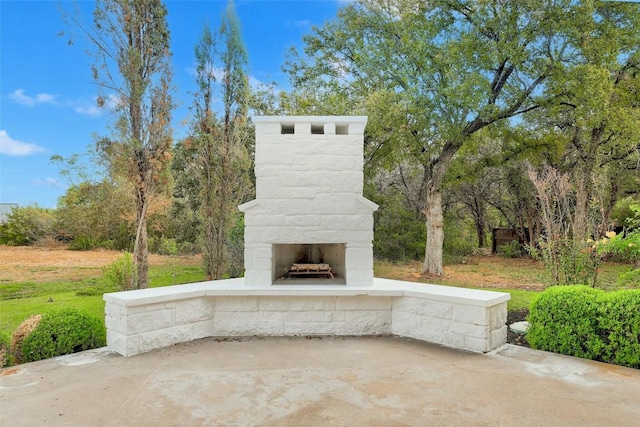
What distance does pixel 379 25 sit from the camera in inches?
385

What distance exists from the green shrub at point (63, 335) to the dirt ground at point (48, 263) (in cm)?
392

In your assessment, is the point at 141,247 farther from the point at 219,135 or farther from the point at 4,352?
the point at 4,352

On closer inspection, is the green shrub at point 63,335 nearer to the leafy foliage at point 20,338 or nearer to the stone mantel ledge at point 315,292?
the leafy foliage at point 20,338

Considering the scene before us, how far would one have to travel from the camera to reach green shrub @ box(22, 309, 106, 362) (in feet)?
11.6

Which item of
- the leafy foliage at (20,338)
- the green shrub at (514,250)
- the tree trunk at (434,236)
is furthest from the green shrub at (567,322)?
the green shrub at (514,250)

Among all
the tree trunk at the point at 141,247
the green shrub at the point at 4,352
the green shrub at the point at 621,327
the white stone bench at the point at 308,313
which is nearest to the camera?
the green shrub at the point at 621,327

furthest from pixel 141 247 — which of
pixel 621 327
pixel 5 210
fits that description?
pixel 621 327

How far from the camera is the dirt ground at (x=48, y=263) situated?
6953mm

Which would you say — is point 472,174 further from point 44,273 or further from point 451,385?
point 44,273

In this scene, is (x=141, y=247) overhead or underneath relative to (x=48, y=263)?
overhead

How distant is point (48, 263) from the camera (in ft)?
24.8

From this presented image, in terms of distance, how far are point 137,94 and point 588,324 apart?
5858mm

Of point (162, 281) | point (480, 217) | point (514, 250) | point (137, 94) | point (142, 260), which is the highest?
point (137, 94)

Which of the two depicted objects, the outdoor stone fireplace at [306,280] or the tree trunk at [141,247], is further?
the tree trunk at [141,247]
